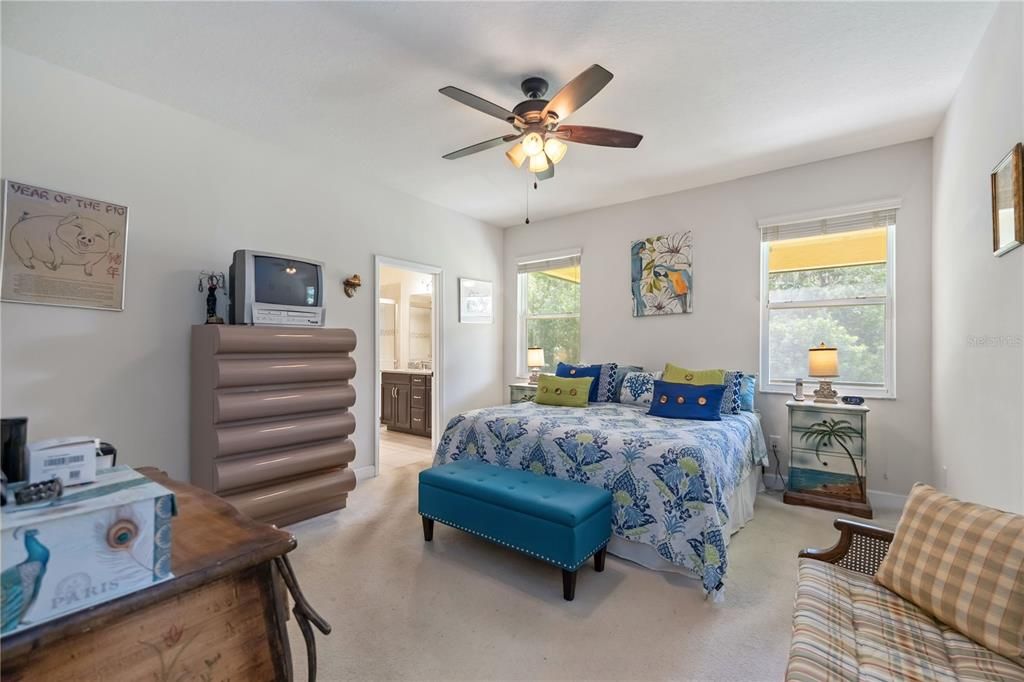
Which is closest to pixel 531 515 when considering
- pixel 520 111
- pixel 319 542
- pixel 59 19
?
pixel 319 542

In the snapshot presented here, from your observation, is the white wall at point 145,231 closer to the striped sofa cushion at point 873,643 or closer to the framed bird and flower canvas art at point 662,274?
the framed bird and flower canvas art at point 662,274

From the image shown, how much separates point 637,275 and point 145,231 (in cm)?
419

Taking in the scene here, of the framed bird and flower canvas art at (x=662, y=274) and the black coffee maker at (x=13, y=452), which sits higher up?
the framed bird and flower canvas art at (x=662, y=274)

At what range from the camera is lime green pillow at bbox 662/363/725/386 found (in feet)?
12.1

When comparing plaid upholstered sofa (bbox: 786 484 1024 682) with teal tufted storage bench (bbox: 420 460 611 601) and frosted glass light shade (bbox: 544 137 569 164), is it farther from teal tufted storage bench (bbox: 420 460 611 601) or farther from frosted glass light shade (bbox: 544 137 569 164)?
frosted glass light shade (bbox: 544 137 569 164)

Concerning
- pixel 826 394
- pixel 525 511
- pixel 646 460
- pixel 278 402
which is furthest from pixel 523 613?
pixel 826 394

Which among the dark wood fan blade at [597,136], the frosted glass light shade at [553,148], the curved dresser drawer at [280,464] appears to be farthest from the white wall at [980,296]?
the curved dresser drawer at [280,464]

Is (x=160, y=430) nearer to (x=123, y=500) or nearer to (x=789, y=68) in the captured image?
(x=123, y=500)

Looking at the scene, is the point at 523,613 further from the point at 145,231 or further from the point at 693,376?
the point at 145,231

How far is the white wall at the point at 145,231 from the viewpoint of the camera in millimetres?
2434

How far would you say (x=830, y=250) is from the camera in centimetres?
381

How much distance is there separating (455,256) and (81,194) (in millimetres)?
3204

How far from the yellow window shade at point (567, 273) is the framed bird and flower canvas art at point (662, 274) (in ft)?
2.47

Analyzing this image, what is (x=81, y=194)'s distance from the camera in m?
2.59
